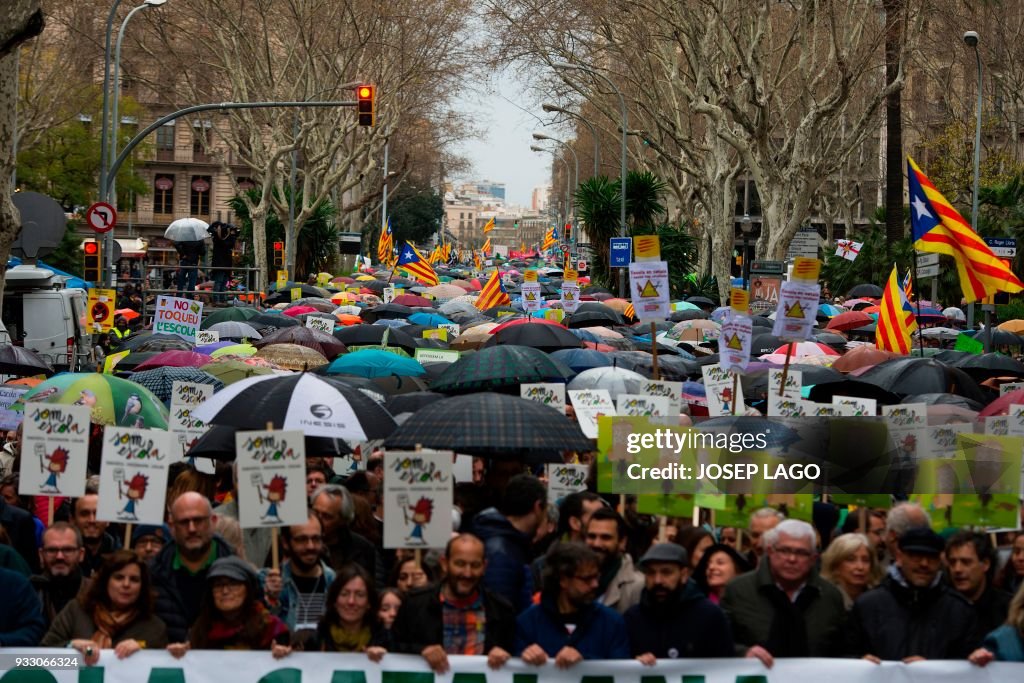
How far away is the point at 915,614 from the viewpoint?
6848mm

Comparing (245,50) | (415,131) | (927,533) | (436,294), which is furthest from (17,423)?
(415,131)

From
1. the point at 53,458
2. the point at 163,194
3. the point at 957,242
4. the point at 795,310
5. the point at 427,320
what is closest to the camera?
the point at 53,458

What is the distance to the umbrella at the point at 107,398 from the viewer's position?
40.7ft

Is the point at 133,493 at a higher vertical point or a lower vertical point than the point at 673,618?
higher

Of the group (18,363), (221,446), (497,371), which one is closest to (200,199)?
(18,363)

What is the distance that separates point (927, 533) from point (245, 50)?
3905cm

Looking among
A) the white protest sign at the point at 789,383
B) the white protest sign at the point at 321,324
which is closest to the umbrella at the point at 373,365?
the white protest sign at the point at 789,383

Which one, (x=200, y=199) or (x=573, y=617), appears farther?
(x=200, y=199)

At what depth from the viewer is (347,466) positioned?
44.4ft

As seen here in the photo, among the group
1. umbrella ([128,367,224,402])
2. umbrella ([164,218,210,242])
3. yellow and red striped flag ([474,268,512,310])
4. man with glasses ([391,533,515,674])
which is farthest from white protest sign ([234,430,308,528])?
umbrella ([164,218,210,242])

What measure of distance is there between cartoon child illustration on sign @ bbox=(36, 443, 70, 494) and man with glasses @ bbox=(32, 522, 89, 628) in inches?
41.7

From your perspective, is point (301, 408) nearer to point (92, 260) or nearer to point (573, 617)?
point (573, 617)

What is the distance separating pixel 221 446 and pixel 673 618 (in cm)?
522

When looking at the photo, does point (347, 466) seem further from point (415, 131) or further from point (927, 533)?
point (415, 131)
